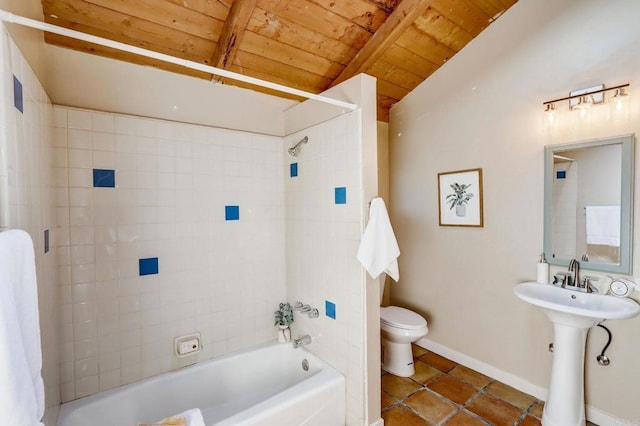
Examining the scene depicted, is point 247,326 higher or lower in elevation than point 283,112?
lower

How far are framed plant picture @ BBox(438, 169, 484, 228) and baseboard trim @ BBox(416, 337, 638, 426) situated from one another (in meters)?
1.17

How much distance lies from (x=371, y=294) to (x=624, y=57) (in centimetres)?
208

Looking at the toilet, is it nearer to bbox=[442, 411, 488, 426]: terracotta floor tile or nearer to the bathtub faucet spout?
bbox=[442, 411, 488, 426]: terracotta floor tile

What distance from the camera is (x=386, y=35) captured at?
6.83 ft

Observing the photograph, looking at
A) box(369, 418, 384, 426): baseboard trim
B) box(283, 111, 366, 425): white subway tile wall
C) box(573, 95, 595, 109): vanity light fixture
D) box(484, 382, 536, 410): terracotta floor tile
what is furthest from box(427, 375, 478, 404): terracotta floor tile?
box(573, 95, 595, 109): vanity light fixture

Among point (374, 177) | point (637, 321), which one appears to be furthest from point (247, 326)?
point (637, 321)

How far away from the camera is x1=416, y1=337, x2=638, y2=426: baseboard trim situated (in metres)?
1.89

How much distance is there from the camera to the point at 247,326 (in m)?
2.37

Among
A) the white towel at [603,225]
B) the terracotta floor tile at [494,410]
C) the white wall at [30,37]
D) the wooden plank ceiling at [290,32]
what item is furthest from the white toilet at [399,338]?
the white wall at [30,37]

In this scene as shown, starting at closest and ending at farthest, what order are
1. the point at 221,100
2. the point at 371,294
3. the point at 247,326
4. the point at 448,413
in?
the point at 371,294 → the point at 448,413 → the point at 221,100 → the point at 247,326

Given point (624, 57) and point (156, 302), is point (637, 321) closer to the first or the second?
point (624, 57)

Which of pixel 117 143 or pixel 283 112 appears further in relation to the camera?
pixel 283 112

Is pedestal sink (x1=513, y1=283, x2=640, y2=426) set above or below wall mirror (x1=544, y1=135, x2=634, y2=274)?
below

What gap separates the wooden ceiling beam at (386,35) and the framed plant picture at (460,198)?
120 cm
